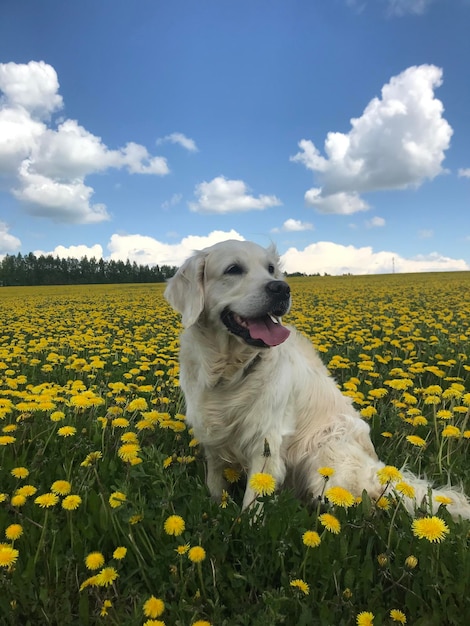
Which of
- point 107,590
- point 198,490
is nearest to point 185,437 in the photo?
point 198,490

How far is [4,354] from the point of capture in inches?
220

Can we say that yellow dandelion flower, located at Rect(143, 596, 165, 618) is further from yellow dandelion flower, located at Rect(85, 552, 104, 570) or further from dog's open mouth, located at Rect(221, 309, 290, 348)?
dog's open mouth, located at Rect(221, 309, 290, 348)

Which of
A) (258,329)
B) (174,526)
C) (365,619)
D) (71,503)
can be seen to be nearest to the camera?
(365,619)

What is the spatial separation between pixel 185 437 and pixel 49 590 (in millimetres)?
1802

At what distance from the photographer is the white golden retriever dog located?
9.30 ft

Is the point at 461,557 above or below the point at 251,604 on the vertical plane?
above

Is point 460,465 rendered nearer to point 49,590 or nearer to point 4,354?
point 49,590

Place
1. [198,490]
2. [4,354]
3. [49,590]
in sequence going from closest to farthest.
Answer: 1. [49,590]
2. [198,490]
3. [4,354]

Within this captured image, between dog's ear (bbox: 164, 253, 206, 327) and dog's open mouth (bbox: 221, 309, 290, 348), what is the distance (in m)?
0.23

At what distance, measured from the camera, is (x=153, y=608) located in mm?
1605

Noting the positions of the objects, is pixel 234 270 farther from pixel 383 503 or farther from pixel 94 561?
pixel 94 561

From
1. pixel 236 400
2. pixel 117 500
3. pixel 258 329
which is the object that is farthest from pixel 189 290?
pixel 117 500

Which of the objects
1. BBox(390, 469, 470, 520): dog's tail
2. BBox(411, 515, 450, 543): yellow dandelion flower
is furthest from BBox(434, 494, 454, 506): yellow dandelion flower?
BBox(411, 515, 450, 543): yellow dandelion flower

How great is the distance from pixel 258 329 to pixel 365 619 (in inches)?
69.6
